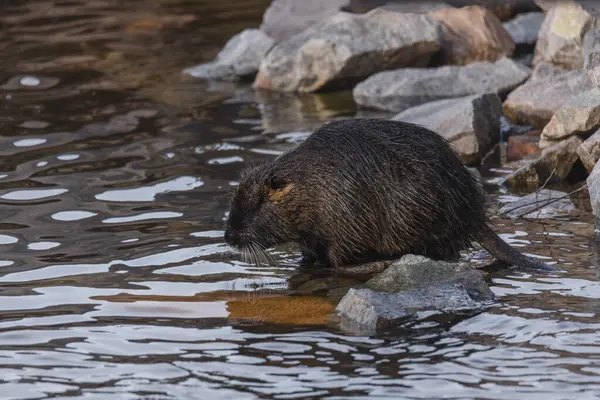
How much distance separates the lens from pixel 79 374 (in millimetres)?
5547

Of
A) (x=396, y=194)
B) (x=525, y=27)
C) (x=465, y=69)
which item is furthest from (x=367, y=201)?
(x=525, y=27)

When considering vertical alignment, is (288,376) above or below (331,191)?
below

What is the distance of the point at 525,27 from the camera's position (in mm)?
13664

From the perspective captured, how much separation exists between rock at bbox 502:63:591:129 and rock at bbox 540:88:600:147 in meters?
0.90

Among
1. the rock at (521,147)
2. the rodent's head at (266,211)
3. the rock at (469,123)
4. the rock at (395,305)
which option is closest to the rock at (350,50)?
the rock at (469,123)

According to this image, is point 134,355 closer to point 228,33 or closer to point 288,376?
point 288,376

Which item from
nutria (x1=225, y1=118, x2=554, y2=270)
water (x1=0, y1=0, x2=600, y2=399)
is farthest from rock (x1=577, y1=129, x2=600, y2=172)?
nutria (x1=225, y1=118, x2=554, y2=270)

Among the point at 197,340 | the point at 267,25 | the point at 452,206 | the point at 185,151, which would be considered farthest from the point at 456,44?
the point at 197,340

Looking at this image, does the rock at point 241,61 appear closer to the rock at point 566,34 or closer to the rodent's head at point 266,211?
the rock at point 566,34

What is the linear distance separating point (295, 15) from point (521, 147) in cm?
540

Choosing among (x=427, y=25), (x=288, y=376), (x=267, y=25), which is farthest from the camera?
(x=267, y=25)

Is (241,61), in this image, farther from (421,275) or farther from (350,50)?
(421,275)

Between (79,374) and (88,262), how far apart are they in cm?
210

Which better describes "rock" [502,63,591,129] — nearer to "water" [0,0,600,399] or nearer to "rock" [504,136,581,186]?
"rock" [504,136,581,186]
